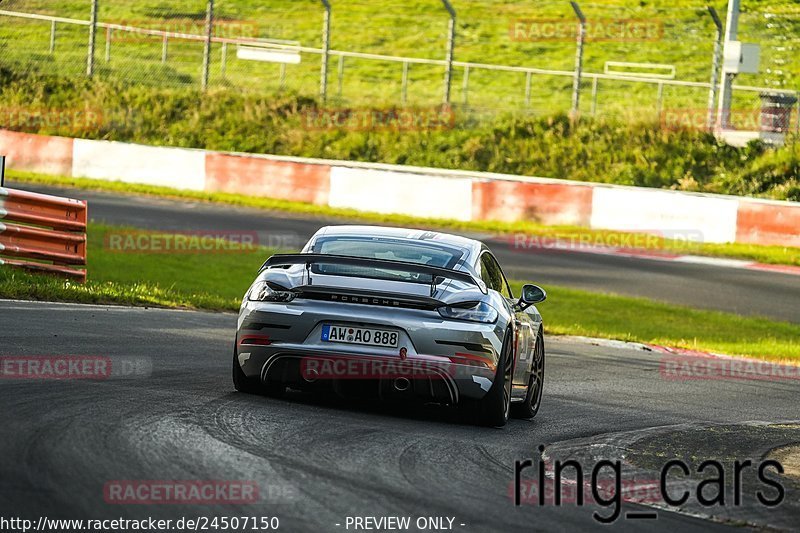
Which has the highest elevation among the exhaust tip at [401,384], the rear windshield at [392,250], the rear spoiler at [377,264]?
the rear windshield at [392,250]

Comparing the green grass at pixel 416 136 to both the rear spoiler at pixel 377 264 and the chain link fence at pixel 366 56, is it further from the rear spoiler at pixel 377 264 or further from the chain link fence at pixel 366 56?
the rear spoiler at pixel 377 264

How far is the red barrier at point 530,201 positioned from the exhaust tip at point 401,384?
17811 mm

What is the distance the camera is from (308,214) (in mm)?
26391

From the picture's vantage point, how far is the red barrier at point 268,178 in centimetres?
2781

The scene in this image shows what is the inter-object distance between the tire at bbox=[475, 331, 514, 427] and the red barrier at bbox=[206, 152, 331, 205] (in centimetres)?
1911

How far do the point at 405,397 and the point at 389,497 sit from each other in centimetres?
232

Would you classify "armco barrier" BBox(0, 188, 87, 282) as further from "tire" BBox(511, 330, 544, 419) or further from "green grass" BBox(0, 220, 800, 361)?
"tire" BBox(511, 330, 544, 419)

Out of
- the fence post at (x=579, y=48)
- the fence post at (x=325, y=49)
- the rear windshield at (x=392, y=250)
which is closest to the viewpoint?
the rear windshield at (x=392, y=250)

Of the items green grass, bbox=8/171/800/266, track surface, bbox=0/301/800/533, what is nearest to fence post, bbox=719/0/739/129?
green grass, bbox=8/171/800/266

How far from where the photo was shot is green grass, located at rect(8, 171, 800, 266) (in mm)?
23812

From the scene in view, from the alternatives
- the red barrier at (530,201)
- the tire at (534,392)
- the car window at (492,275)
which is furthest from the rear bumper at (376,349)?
the red barrier at (530,201)

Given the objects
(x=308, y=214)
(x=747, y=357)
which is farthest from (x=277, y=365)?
(x=308, y=214)

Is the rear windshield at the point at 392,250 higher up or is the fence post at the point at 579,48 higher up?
the fence post at the point at 579,48

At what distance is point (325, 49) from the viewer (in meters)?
30.2
